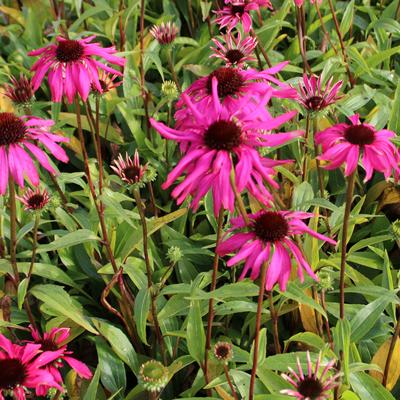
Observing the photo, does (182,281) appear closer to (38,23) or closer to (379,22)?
(379,22)

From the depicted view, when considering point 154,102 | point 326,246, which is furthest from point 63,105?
point 326,246

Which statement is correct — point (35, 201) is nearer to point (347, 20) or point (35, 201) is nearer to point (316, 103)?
point (316, 103)

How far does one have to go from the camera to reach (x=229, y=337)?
1727 millimetres

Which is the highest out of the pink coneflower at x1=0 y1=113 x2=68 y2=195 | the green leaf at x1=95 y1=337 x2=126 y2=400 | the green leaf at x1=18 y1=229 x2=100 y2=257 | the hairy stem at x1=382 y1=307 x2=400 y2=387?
the pink coneflower at x1=0 y1=113 x2=68 y2=195

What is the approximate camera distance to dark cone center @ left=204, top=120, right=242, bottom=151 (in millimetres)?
969

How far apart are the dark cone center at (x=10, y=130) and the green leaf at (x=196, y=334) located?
0.56m

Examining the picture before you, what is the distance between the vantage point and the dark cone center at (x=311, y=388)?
100cm

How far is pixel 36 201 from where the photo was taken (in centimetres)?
149

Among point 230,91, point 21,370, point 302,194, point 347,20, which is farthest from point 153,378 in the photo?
point 347,20

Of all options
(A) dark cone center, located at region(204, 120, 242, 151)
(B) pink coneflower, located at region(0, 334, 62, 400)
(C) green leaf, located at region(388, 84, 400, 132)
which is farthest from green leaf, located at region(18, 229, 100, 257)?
(C) green leaf, located at region(388, 84, 400, 132)

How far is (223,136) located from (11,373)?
1.83 feet

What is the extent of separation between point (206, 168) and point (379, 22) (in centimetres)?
164

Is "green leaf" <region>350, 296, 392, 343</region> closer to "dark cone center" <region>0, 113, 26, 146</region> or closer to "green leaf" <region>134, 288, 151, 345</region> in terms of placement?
"green leaf" <region>134, 288, 151, 345</region>

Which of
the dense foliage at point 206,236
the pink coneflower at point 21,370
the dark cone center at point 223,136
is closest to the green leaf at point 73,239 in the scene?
the dense foliage at point 206,236
